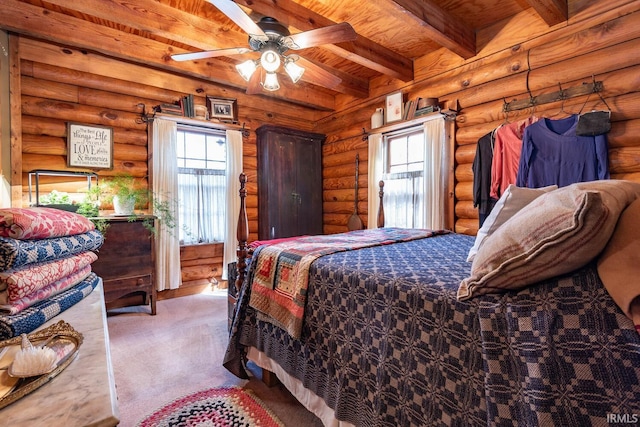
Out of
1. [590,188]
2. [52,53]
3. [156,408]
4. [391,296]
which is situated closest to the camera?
[590,188]

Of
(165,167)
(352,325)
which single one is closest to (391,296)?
(352,325)

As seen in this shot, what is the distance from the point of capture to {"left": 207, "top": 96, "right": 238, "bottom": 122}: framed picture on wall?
3.87m

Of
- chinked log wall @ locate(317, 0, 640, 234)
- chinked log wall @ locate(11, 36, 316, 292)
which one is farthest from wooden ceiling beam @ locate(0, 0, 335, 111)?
chinked log wall @ locate(317, 0, 640, 234)

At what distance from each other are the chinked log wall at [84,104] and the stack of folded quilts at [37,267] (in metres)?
2.72

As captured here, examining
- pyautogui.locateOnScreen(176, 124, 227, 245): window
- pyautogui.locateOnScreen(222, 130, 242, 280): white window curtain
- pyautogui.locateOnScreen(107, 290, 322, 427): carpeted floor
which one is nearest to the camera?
pyautogui.locateOnScreen(107, 290, 322, 427): carpeted floor

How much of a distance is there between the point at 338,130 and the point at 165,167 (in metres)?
2.53

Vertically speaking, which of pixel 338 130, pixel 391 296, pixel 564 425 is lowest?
pixel 564 425

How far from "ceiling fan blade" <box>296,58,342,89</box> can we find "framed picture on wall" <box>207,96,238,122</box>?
5.04ft

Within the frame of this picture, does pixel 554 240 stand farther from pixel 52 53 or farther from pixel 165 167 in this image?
pixel 52 53

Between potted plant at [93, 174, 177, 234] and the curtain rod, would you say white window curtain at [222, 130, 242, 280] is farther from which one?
potted plant at [93, 174, 177, 234]

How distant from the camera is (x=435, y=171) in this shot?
3.33 m

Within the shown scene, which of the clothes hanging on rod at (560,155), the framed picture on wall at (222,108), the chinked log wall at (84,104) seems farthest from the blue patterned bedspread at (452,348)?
the framed picture on wall at (222,108)

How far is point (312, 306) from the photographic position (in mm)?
1520

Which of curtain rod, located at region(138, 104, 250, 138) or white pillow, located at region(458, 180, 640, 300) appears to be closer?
white pillow, located at region(458, 180, 640, 300)
